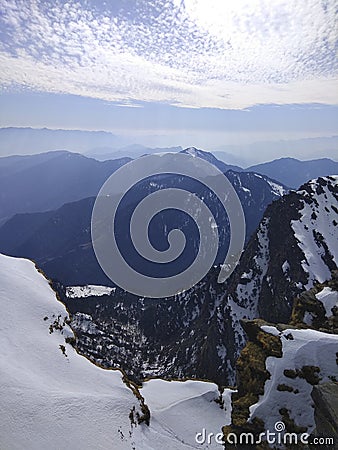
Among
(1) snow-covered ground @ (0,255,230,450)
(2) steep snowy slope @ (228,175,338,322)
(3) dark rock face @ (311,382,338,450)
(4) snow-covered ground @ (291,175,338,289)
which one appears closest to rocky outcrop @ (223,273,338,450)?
(3) dark rock face @ (311,382,338,450)

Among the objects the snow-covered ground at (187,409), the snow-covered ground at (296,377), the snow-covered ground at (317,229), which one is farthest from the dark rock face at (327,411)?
the snow-covered ground at (317,229)

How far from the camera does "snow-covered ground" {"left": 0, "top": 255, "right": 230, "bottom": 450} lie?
19.5 metres

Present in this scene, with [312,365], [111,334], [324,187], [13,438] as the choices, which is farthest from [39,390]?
[111,334]

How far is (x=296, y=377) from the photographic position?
23078mm

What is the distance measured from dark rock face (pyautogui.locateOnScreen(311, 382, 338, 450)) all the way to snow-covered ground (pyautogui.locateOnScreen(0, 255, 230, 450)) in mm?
12626

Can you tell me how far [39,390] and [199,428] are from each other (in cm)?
1606

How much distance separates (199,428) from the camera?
3011 cm

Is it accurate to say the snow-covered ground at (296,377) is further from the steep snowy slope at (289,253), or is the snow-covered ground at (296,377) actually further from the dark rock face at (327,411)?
the steep snowy slope at (289,253)

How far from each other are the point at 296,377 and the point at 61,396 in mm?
16239

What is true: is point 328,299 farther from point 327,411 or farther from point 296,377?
point 327,411

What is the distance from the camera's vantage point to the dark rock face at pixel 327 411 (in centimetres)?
1617

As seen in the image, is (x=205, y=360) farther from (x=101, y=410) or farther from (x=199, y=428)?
(x=101, y=410)

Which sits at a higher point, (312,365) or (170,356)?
(312,365)

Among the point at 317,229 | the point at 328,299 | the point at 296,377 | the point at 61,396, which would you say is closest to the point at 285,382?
the point at 296,377
